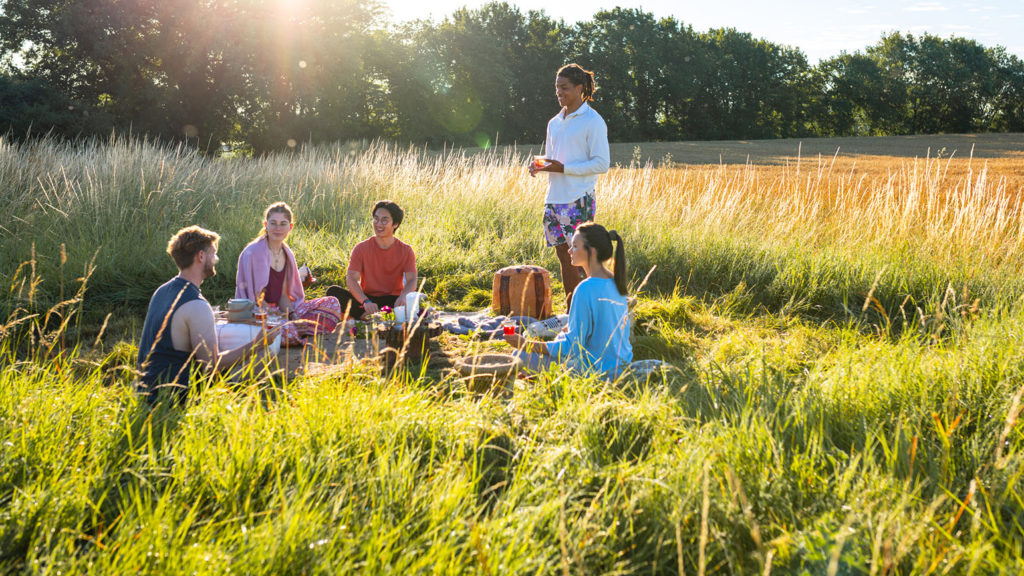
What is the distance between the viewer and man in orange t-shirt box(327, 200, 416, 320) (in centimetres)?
527

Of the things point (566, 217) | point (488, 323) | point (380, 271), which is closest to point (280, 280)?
point (380, 271)

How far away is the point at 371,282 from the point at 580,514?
3.63 meters

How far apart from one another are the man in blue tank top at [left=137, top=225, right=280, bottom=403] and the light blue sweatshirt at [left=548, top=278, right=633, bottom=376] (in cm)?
150

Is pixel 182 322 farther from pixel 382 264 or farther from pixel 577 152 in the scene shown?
pixel 577 152

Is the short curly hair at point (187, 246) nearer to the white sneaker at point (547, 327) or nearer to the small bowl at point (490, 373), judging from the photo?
the small bowl at point (490, 373)

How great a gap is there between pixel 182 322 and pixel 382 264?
2.30 metres

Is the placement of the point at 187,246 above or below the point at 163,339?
above

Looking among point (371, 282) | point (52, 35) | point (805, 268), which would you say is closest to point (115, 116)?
point (52, 35)

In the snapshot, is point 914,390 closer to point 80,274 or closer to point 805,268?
point 805,268

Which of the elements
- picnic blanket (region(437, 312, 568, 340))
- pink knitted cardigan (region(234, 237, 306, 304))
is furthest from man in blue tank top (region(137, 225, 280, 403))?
picnic blanket (region(437, 312, 568, 340))

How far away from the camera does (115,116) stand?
21.2 metres

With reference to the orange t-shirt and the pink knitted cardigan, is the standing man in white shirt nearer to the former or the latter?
the orange t-shirt

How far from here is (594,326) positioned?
3.61m

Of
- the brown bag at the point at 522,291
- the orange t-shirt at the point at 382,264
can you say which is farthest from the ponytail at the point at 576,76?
the orange t-shirt at the point at 382,264
